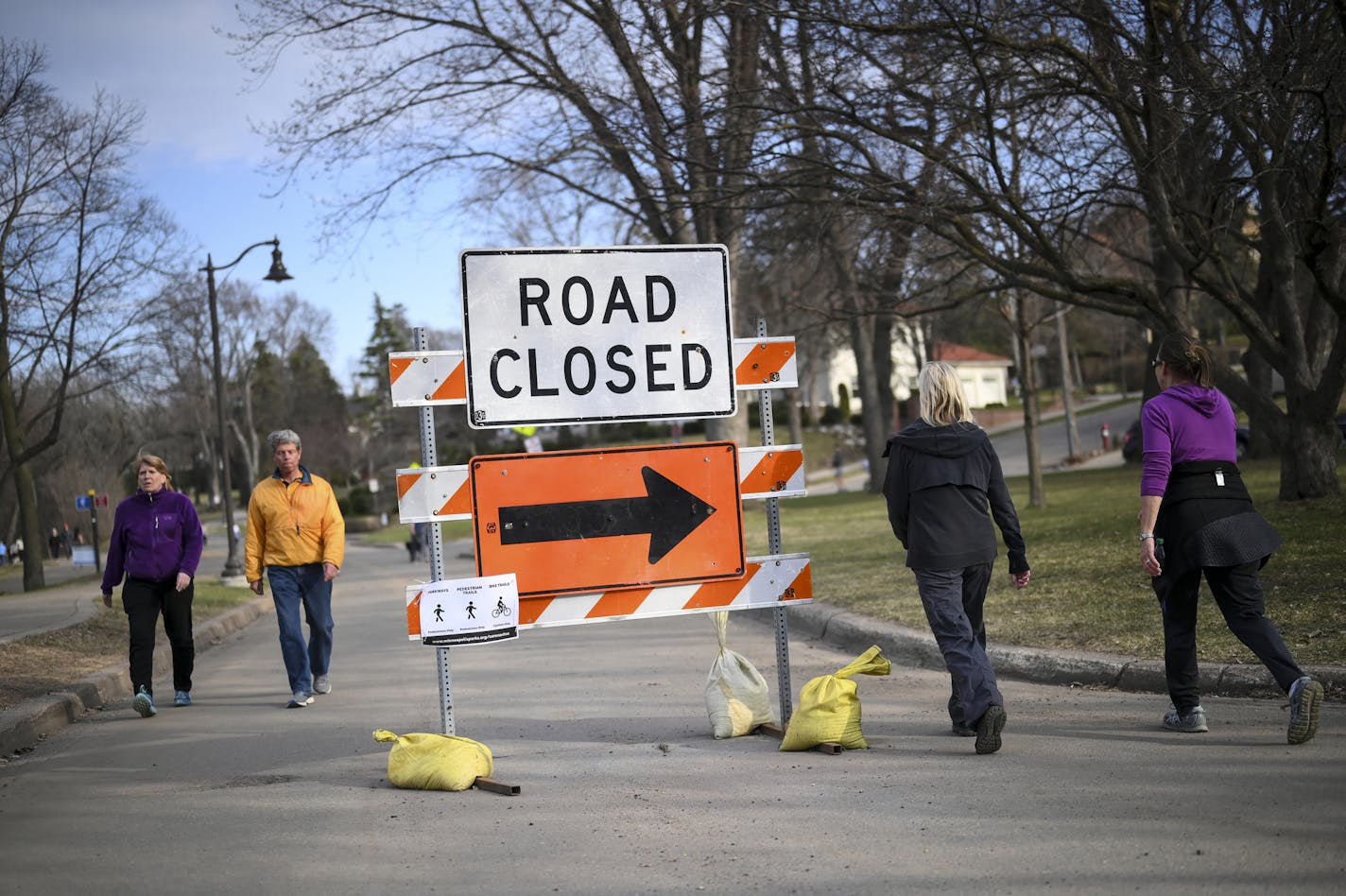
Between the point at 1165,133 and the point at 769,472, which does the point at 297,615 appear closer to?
the point at 769,472

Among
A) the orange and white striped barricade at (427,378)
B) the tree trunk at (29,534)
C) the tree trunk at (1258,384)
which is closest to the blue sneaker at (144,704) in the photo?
the orange and white striped barricade at (427,378)

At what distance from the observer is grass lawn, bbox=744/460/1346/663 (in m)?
8.49

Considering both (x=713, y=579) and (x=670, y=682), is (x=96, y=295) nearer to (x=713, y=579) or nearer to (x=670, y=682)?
(x=670, y=682)

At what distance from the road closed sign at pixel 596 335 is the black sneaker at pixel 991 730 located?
77.5 inches

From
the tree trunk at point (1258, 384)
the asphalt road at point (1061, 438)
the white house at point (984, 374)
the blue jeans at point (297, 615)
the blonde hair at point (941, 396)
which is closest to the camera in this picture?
the blonde hair at point (941, 396)

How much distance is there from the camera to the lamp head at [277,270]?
2942 centimetres

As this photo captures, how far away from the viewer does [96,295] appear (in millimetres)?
27781

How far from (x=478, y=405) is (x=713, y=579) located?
1545 millimetres

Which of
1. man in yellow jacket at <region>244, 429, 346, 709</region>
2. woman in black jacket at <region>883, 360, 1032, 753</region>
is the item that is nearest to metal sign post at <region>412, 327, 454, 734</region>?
woman in black jacket at <region>883, 360, 1032, 753</region>

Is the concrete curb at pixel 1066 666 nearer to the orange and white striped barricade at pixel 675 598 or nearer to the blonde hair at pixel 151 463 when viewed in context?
the orange and white striped barricade at pixel 675 598

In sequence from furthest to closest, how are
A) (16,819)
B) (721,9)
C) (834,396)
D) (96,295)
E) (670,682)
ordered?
(834,396)
(96,295)
(721,9)
(670,682)
(16,819)

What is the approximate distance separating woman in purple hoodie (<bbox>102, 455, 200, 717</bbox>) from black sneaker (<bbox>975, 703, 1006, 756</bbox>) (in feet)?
19.7

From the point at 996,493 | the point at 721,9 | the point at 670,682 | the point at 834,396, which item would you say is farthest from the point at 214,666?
the point at 834,396

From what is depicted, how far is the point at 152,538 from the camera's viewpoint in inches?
380
